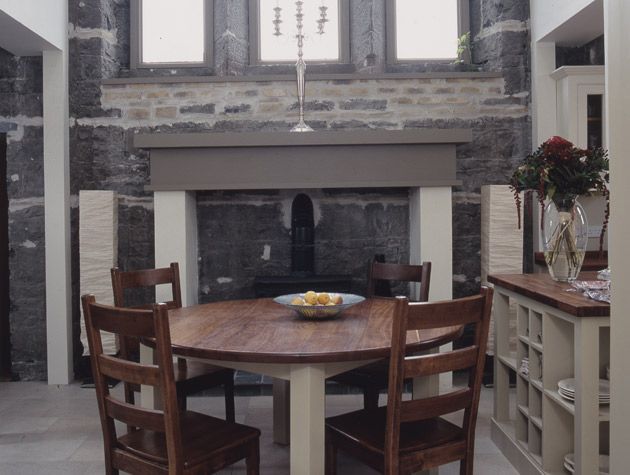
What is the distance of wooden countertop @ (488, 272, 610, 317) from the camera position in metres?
2.34

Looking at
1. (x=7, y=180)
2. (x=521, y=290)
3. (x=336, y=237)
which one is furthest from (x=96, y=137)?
(x=521, y=290)

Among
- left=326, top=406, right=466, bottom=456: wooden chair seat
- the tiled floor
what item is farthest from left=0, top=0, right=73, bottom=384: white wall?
left=326, top=406, right=466, bottom=456: wooden chair seat

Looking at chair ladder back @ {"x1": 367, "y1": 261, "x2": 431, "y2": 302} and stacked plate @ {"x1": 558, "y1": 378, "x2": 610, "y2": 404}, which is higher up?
chair ladder back @ {"x1": 367, "y1": 261, "x2": 431, "y2": 302}

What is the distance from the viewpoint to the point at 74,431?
3.73 m

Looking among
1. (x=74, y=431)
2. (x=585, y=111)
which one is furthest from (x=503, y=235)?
(x=74, y=431)

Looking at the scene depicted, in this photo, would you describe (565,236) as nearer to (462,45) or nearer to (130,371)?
(130,371)

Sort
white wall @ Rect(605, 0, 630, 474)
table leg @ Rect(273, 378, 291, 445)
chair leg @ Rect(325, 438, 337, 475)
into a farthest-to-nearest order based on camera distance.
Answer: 1. table leg @ Rect(273, 378, 291, 445)
2. chair leg @ Rect(325, 438, 337, 475)
3. white wall @ Rect(605, 0, 630, 474)

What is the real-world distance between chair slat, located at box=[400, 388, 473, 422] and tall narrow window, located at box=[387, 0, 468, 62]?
11.9ft

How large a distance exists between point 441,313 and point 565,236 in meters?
1.18

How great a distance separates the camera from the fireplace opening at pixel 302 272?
4.66m

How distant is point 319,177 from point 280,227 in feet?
2.22

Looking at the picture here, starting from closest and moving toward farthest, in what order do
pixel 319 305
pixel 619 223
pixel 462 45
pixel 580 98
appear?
1. pixel 619 223
2. pixel 319 305
3. pixel 580 98
4. pixel 462 45

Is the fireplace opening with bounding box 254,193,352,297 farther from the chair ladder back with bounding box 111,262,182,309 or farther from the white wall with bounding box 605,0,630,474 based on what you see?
the white wall with bounding box 605,0,630,474

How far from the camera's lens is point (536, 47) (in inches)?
188
